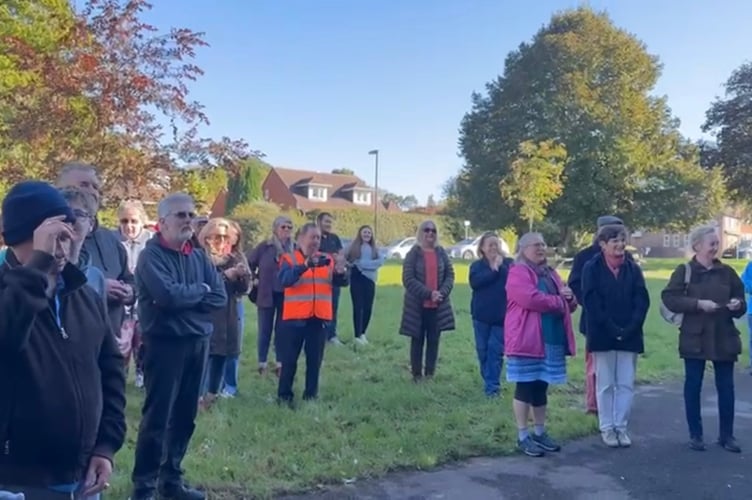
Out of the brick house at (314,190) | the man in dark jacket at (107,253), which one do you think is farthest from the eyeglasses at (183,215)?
the brick house at (314,190)

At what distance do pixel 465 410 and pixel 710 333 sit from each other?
246 cm

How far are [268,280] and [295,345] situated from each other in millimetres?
1878

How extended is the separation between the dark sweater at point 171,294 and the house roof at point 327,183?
65925 mm

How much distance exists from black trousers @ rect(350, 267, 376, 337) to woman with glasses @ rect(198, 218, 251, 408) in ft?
13.9

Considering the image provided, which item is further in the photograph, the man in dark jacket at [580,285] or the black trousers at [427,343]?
the black trousers at [427,343]

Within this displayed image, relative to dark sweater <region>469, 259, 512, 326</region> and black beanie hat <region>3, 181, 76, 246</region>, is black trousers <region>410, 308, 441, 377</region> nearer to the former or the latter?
dark sweater <region>469, 259, 512, 326</region>

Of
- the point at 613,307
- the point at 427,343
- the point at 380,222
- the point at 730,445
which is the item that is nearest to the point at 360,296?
the point at 427,343

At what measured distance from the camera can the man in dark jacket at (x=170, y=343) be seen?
4992mm

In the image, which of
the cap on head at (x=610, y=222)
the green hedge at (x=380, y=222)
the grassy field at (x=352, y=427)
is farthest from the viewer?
the green hedge at (x=380, y=222)

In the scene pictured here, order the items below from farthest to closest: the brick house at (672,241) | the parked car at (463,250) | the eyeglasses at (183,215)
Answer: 1. the brick house at (672,241)
2. the parked car at (463,250)
3. the eyeglasses at (183,215)

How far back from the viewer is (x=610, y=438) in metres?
6.91

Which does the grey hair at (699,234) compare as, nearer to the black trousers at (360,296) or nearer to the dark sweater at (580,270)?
the dark sweater at (580,270)

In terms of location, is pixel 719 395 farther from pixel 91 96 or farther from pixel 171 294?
pixel 91 96

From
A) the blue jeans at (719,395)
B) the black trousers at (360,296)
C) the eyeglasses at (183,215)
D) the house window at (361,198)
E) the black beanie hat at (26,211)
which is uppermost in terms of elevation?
the house window at (361,198)
